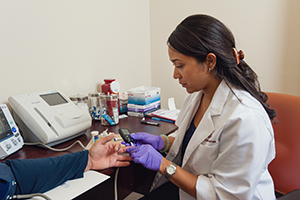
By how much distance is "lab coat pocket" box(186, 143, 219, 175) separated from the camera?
0.86 metres

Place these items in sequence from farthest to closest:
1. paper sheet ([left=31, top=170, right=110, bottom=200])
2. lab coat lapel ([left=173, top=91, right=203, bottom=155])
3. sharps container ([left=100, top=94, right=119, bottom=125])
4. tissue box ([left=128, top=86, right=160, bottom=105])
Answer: tissue box ([left=128, top=86, right=160, bottom=105]) < sharps container ([left=100, top=94, right=119, bottom=125]) < lab coat lapel ([left=173, top=91, right=203, bottom=155]) < paper sheet ([left=31, top=170, right=110, bottom=200])

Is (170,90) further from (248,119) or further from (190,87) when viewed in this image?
(248,119)

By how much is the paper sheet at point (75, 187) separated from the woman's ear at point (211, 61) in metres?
0.59

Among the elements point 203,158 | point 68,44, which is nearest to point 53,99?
point 68,44

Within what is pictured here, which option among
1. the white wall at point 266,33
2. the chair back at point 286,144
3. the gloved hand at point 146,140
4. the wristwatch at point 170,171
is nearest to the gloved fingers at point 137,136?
the gloved hand at point 146,140

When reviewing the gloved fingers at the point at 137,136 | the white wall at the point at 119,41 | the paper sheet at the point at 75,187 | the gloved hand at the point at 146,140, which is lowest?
the gloved hand at the point at 146,140

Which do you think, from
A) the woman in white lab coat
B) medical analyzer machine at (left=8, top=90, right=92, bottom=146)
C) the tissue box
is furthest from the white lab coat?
the tissue box

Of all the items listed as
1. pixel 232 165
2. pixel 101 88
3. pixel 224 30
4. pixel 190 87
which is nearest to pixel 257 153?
pixel 232 165

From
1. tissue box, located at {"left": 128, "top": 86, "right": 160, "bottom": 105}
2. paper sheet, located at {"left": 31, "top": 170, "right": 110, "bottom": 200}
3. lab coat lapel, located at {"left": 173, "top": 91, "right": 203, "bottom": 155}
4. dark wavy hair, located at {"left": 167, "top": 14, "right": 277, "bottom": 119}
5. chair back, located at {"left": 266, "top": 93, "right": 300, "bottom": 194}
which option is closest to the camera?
paper sheet, located at {"left": 31, "top": 170, "right": 110, "bottom": 200}

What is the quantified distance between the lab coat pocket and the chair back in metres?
0.42

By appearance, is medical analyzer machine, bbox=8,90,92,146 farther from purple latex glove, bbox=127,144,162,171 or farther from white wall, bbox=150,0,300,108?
white wall, bbox=150,0,300,108

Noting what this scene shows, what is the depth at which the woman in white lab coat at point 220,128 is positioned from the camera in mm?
759

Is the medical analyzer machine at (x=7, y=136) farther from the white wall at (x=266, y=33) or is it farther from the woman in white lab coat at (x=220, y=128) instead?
the white wall at (x=266, y=33)

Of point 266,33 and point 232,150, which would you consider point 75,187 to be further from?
point 266,33
